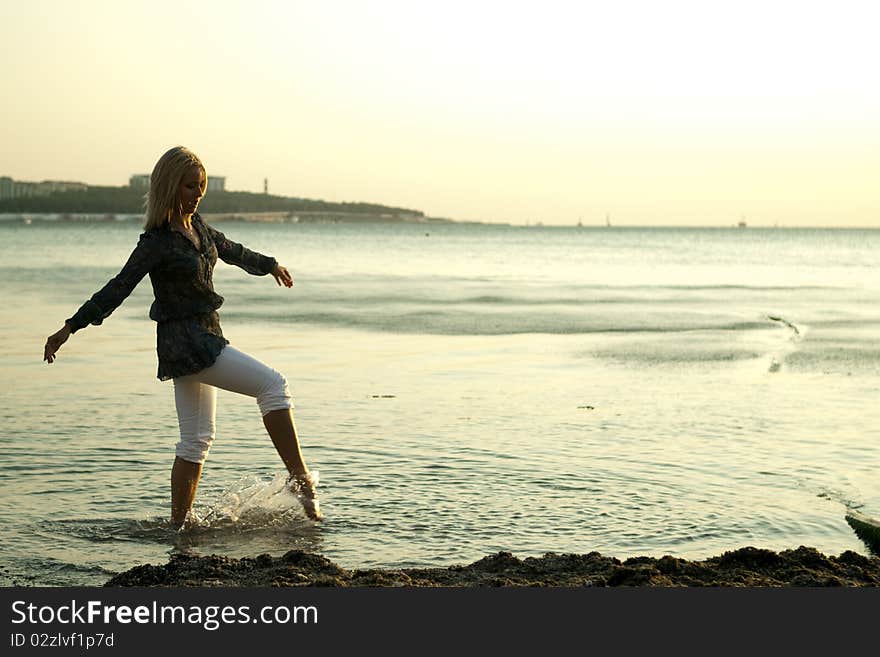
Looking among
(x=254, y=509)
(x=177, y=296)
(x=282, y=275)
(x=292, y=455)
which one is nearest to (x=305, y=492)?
(x=292, y=455)

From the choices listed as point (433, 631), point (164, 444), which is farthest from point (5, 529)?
point (433, 631)

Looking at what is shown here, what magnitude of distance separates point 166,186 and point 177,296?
571 millimetres

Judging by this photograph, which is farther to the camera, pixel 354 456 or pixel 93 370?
pixel 93 370

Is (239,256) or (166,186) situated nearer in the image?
(166,186)

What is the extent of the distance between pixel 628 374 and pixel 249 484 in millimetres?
6921

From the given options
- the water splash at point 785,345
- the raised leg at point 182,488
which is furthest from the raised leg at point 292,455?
the water splash at point 785,345

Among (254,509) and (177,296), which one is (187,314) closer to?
(177,296)

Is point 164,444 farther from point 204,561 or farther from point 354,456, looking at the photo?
point 204,561

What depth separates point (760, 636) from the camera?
4492 millimetres

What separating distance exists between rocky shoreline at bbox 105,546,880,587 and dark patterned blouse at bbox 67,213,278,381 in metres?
1.14

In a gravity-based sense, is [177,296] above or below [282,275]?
below

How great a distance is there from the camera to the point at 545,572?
573 centimetres

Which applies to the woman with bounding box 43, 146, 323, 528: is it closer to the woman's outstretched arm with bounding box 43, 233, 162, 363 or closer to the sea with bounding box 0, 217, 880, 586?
the woman's outstretched arm with bounding box 43, 233, 162, 363

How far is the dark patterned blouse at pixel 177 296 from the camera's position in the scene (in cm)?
643
